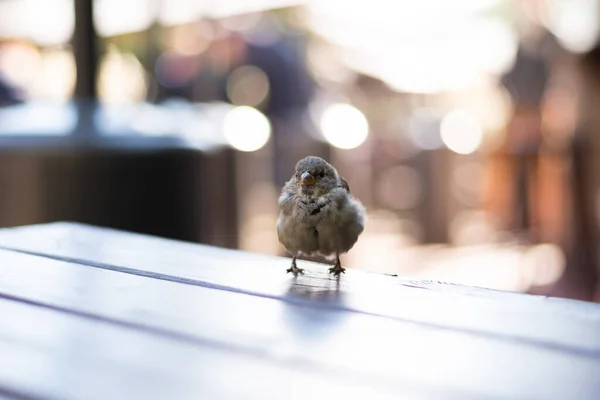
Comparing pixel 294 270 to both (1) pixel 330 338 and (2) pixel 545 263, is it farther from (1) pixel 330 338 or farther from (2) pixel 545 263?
(2) pixel 545 263

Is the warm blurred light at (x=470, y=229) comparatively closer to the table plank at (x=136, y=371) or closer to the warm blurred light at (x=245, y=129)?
the warm blurred light at (x=245, y=129)

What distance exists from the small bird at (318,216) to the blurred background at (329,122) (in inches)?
52.1

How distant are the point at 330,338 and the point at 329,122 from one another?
4.27 m

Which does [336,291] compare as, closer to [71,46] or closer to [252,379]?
[252,379]

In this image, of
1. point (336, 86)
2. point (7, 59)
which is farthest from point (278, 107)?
point (7, 59)

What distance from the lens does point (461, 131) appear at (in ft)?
17.5

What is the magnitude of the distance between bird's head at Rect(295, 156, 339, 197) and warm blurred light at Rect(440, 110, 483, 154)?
401 centimetres

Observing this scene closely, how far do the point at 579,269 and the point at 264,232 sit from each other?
1.53 meters

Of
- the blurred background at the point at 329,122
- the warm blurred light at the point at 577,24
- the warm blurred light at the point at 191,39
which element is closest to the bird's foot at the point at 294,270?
the blurred background at the point at 329,122

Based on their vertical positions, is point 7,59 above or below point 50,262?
above

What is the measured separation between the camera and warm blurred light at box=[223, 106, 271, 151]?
305cm

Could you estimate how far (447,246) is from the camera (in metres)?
4.56

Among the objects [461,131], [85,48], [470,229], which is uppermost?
[461,131]

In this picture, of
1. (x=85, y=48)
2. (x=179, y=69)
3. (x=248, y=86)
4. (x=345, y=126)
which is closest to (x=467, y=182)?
(x=345, y=126)
